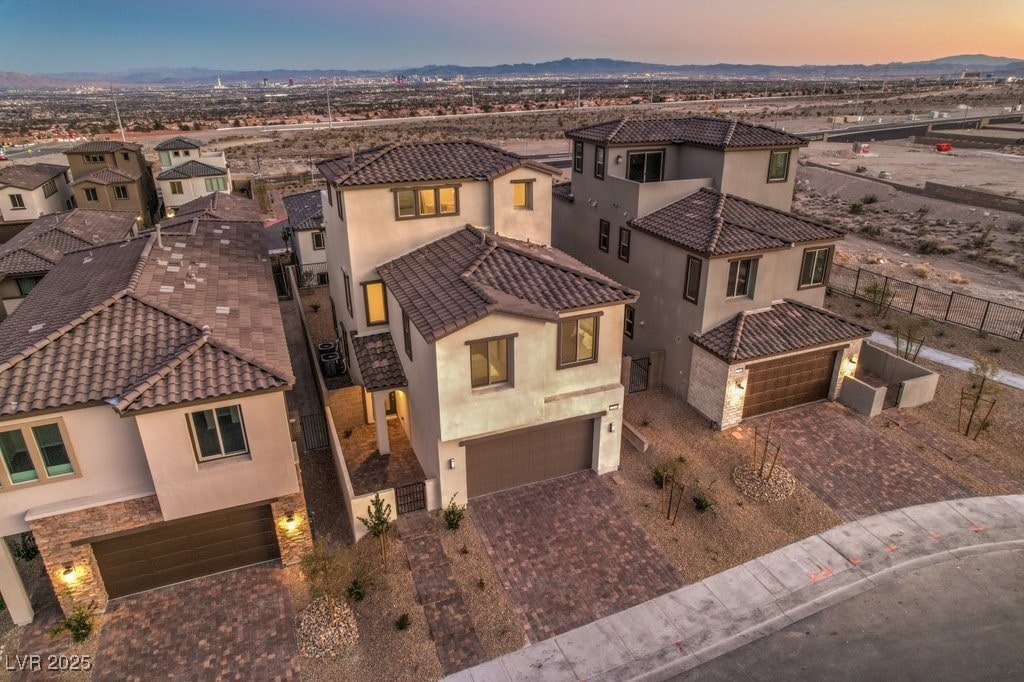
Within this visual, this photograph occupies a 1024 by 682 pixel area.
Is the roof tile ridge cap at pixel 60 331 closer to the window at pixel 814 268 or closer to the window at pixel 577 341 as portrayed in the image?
the window at pixel 577 341

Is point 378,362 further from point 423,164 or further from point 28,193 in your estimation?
point 28,193

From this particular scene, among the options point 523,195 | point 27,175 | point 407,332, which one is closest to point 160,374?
point 407,332

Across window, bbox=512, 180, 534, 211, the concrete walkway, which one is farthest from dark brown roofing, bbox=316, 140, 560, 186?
the concrete walkway

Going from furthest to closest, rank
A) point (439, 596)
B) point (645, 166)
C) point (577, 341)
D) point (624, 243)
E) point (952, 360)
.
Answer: point (645, 166)
point (952, 360)
point (624, 243)
point (577, 341)
point (439, 596)

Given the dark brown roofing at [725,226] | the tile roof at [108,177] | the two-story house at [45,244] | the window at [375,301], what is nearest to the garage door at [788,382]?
the dark brown roofing at [725,226]

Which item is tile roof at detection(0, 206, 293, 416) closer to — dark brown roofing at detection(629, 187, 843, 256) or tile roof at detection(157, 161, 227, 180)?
dark brown roofing at detection(629, 187, 843, 256)

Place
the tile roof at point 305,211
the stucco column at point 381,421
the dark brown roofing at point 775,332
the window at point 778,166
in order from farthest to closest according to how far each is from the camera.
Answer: the tile roof at point 305,211, the window at point 778,166, the dark brown roofing at point 775,332, the stucco column at point 381,421

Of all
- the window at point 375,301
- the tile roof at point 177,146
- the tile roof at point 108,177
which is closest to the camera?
the window at point 375,301
